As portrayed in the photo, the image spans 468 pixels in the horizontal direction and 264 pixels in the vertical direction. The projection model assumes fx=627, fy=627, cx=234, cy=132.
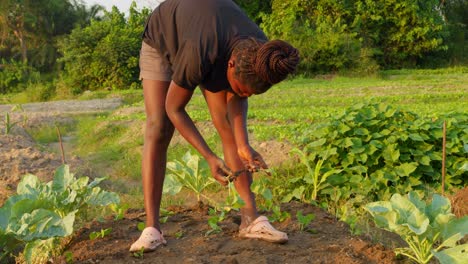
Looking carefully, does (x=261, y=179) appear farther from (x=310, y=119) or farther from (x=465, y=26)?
(x=465, y=26)

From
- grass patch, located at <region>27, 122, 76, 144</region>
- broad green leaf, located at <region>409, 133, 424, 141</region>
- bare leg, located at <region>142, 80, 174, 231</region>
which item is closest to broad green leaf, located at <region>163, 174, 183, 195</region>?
bare leg, located at <region>142, 80, 174, 231</region>

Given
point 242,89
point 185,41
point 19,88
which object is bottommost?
point 19,88

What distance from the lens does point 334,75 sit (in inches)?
895

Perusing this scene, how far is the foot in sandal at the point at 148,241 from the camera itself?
10.3 feet

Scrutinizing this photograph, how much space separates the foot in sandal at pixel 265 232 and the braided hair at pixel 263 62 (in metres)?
0.75

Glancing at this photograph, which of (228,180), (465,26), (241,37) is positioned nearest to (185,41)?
(241,37)

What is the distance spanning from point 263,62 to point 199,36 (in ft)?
1.11

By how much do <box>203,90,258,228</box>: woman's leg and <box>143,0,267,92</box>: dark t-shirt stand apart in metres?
0.22

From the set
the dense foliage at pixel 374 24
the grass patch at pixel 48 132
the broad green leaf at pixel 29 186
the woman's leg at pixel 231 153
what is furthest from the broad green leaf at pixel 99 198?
the dense foliage at pixel 374 24

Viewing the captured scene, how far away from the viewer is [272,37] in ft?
82.6

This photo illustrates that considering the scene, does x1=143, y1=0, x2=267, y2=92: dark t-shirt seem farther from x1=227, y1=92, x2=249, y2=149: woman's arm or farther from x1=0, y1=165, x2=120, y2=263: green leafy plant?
x1=0, y1=165, x2=120, y2=263: green leafy plant

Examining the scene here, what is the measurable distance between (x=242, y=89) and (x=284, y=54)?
0.28 metres

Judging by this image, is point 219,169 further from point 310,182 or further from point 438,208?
point 310,182

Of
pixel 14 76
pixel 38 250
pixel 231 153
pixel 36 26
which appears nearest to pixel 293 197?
pixel 231 153
